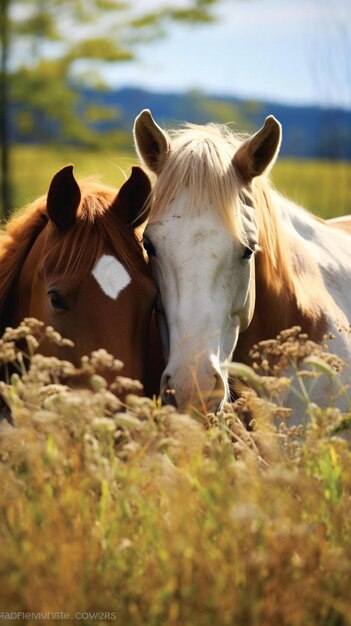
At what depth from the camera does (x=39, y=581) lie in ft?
7.69

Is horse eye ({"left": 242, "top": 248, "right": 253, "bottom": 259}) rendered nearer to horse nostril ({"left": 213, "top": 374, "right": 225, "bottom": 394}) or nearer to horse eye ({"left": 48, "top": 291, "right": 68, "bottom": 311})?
horse nostril ({"left": 213, "top": 374, "right": 225, "bottom": 394})

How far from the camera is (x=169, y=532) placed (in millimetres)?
2602

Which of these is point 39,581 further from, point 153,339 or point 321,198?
point 321,198

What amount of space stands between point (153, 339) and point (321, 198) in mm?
25667

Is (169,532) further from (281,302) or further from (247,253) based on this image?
(281,302)

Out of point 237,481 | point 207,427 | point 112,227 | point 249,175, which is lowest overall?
point 207,427

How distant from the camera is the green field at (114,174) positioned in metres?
23.9

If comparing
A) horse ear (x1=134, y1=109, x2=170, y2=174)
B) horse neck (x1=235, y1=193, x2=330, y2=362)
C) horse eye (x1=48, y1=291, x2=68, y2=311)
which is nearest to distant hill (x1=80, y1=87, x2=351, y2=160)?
horse ear (x1=134, y1=109, x2=170, y2=174)

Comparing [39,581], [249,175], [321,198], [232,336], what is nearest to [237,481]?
Result: [39,581]

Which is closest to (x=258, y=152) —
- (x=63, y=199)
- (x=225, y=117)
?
(x=63, y=199)

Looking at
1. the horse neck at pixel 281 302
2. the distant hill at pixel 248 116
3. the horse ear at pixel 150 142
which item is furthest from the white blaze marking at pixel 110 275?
the distant hill at pixel 248 116

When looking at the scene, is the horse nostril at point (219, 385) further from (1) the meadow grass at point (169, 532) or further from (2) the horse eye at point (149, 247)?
(2) the horse eye at point (149, 247)

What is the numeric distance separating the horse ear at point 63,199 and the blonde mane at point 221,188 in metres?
0.39

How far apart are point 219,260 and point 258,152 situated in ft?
2.41
